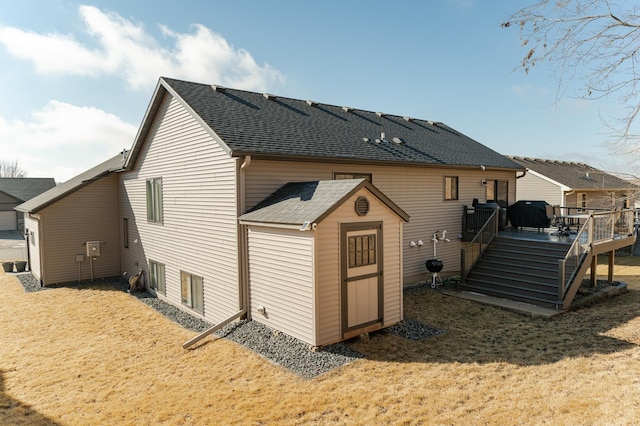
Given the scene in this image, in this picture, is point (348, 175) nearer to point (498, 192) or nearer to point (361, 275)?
point (361, 275)

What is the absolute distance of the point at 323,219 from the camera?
7.65 m

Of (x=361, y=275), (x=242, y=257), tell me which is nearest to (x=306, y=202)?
(x=361, y=275)

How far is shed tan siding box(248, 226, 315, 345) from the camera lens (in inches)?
307

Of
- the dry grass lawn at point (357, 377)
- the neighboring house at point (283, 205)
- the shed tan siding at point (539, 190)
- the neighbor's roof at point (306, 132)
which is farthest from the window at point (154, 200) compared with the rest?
the shed tan siding at point (539, 190)

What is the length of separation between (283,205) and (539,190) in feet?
82.9

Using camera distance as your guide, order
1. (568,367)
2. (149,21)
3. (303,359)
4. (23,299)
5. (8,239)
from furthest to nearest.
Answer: (8,239)
(23,299)
(149,21)
(303,359)
(568,367)

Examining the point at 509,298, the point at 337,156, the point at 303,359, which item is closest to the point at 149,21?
Answer: the point at 337,156

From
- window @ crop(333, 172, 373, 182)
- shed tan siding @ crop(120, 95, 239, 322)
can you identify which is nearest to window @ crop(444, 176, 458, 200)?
window @ crop(333, 172, 373, 182)

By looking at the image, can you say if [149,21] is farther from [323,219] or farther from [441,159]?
[441,159]

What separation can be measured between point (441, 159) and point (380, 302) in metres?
7.71

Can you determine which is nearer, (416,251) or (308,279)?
(308,279)

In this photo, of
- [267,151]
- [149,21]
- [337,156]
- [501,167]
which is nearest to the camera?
[267,151]

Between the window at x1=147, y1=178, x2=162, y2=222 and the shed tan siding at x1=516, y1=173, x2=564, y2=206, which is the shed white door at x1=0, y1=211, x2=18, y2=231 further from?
the shed tan siding at x1=516, y1=173, x2=564, y2=206

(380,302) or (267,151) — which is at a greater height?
(267,151)
